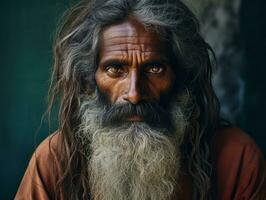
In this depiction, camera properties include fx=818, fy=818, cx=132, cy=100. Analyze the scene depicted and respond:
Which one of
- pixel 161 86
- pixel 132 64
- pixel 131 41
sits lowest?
pixel 161 86

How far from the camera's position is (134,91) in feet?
13.8

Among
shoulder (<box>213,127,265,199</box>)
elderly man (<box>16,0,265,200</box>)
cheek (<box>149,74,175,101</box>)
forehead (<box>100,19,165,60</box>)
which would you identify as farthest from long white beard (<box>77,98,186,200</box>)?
forehead (<box>100,19,165,60</box>)

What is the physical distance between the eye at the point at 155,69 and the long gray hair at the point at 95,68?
147 mm

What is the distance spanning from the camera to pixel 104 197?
445cm

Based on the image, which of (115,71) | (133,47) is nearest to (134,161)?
(115,71)

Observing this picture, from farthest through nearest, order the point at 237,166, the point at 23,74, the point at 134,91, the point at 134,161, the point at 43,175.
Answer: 1. the point at 23,74
2. the point at 43,175
3. the point at 237,166
4. the point at 134,161
5. the point at 134,91

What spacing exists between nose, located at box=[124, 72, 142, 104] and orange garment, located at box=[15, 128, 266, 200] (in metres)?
0.60

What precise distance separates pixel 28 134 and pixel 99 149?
104cm

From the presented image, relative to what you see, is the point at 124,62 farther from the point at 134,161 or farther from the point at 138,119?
the point at 134,161

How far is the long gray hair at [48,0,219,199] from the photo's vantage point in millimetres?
4457

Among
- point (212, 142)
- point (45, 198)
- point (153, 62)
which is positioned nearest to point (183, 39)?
point (153, 62)

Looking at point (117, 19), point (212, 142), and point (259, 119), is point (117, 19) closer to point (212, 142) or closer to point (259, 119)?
point (212, 142)

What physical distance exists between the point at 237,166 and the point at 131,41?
2.90 ft

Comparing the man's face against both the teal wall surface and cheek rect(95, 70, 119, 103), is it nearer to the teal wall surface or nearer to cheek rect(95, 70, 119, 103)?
cheek rect(95, 70, 119, 103)
